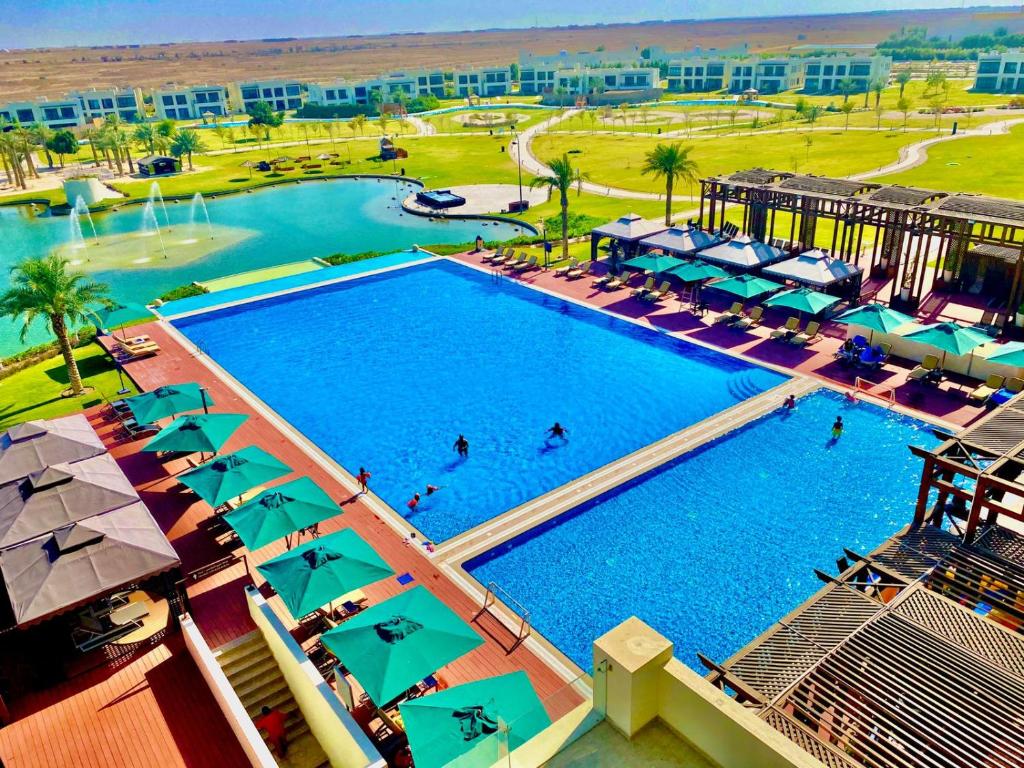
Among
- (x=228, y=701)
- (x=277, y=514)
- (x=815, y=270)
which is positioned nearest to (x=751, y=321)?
(x=815, y=270)

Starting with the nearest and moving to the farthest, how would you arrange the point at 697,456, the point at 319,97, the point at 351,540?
the point at 351,540, the point at 697,456, the point at 319,97

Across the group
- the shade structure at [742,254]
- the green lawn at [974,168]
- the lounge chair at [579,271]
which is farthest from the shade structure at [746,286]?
the green lawn at [974,168]

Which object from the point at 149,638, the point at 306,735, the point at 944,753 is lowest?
the point at 306,735

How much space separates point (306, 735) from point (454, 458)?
1142cm

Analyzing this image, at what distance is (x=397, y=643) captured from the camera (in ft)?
45.2

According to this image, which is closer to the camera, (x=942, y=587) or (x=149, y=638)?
(x=942, y=587)

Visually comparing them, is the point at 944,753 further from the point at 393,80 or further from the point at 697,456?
the point at 393,80

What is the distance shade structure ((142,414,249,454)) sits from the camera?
72.6 feet

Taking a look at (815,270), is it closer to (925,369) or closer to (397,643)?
(925,369)

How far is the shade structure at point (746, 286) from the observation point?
112ft

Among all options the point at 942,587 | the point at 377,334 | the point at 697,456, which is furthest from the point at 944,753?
the point at 377,334

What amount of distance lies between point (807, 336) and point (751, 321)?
2983mm

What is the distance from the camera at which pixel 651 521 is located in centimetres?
2108

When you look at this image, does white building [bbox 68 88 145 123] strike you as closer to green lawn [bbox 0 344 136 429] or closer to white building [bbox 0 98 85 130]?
white building [bbox 0 98 85 130]
